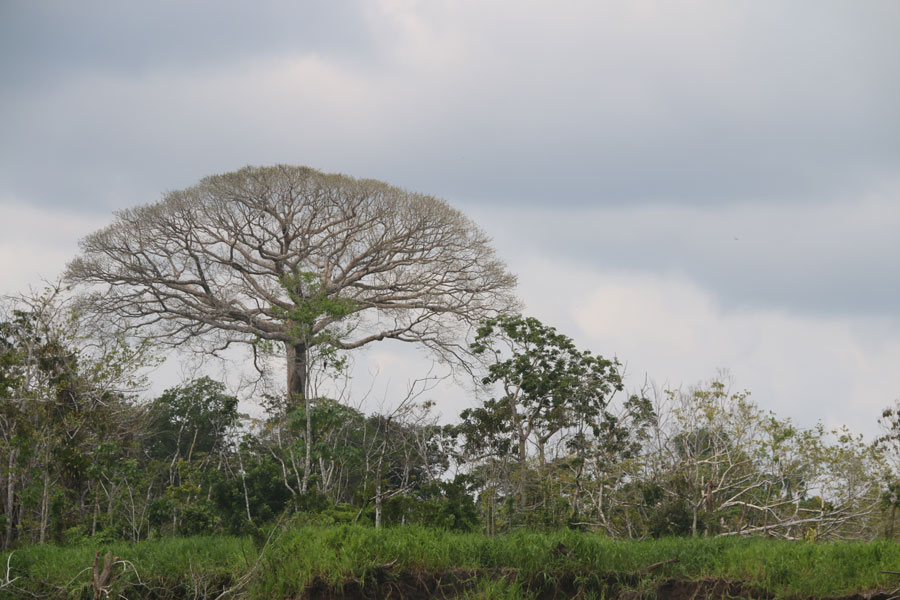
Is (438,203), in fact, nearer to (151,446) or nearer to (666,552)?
(151,446)

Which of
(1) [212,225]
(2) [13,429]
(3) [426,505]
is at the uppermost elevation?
(1) [212,225]

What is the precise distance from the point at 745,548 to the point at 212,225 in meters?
16.8

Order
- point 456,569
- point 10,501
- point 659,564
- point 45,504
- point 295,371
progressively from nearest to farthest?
point 456,569, point 659,564, point 10,501, point 45,504, point 295,371

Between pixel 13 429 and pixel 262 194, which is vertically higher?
pixel 262 194

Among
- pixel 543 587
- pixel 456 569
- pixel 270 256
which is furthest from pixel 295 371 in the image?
pixel 543 587

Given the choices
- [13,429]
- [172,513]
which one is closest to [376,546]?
[172,513]

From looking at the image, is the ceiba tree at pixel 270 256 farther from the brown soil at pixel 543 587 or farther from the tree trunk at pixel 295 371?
the brown soil at pixel 543 587

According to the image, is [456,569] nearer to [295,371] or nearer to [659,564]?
[659,564]

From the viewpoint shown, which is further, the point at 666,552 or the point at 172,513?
the point at 172,513

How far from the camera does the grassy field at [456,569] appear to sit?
750 cm

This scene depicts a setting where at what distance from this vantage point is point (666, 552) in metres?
8.49

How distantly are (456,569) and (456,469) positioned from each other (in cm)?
641

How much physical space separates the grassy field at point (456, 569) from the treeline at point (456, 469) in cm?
172

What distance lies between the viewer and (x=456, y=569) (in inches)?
303
